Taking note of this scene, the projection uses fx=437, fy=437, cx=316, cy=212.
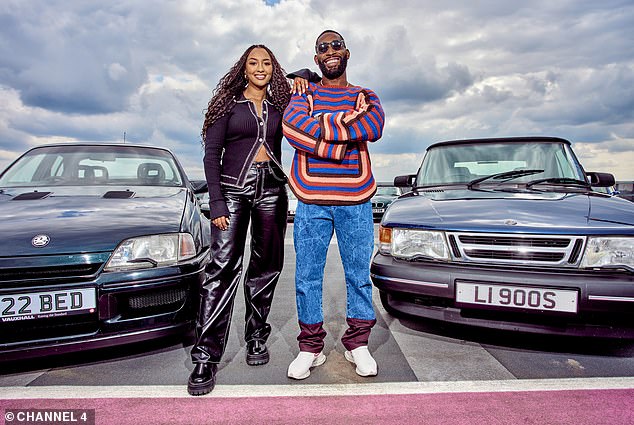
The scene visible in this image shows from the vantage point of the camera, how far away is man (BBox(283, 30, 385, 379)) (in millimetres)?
2342

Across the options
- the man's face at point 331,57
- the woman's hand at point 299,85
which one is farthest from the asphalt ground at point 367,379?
the man's face at point 331,57

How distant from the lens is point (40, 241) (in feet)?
7.57

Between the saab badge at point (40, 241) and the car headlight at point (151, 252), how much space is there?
0.34 m

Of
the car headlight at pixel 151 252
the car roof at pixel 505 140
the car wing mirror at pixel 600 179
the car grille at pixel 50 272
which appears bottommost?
the car grille at pixel 50 272

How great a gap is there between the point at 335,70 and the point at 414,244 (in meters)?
1.16

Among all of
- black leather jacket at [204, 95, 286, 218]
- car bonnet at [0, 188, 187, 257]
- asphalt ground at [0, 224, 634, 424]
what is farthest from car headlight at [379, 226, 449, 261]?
car bonnet at [0, 188, 187, 257]

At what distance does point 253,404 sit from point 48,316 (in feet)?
3.64

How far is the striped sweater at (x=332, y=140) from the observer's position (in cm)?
229

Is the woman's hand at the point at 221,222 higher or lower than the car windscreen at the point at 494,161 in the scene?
lower

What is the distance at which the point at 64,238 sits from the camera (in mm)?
2342

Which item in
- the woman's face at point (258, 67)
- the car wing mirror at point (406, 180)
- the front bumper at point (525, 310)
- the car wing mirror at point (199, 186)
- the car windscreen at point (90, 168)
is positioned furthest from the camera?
the car wing mirror at point (406, 180)

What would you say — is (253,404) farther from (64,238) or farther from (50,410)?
(64,238)

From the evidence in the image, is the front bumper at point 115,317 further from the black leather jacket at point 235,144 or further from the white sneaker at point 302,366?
the white sneaker at point 302,366

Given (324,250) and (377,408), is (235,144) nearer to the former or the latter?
(324,250)
